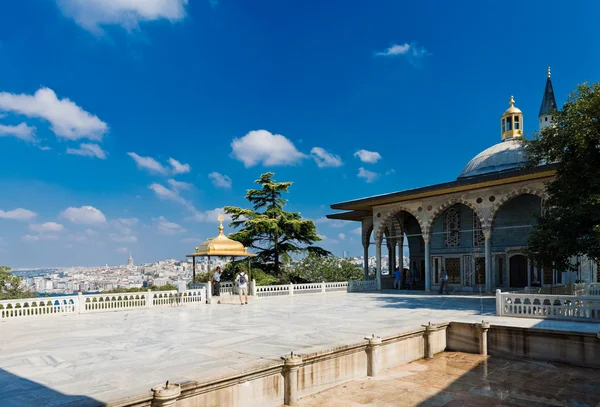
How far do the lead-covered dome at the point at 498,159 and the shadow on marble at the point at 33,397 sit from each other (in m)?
21.4

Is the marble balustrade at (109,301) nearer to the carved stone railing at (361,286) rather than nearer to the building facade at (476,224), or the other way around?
the carved stone railing at (361,286)

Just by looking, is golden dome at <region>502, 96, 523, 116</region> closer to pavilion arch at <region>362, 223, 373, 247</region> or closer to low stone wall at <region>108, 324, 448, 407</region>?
pavilion arch at <region>362, 223, 373, 247</region>

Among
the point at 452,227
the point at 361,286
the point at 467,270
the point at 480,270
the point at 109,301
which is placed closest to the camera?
the point at 109,301

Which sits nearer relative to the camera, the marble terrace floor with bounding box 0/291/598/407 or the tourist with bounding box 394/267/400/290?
the marble terrace floor with bounding box 0/291/598/407

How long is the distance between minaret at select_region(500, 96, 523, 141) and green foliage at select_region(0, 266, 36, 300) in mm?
25263

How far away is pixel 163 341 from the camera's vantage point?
7570 millimetres

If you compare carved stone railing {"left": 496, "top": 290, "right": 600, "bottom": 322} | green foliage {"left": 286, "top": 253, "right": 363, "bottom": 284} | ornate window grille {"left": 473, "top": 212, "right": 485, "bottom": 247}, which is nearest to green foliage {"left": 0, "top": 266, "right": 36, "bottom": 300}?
green foliage {"left": 286, "top": 253, "right": 363, "bottom": 284}

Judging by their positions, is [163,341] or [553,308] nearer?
[163,341]

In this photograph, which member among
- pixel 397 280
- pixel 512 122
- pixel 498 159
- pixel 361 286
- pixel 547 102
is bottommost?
pixel 361 286

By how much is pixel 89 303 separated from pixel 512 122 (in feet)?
74.6

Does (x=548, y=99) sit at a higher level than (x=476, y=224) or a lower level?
higher

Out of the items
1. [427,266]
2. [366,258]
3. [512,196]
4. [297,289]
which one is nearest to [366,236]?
[366,258]

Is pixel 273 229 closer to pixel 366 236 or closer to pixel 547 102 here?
pixel 366 236

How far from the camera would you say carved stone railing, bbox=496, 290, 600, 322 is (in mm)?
8625
